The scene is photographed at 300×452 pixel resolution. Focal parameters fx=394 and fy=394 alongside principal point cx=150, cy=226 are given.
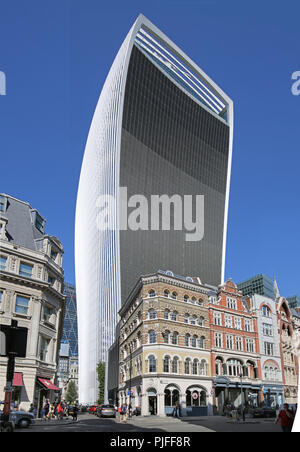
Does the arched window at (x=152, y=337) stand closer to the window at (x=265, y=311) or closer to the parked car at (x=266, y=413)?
the parked car at (x=266, y=413)

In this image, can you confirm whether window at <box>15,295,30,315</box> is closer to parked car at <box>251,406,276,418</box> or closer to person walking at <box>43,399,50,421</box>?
person walking at <box>43,399,50,421</box>

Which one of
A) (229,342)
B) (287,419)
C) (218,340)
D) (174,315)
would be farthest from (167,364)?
(287,419)

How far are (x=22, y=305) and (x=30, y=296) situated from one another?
1.34 meters

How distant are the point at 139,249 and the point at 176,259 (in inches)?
861

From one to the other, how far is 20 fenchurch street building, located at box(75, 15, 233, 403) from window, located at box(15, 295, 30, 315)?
7013cm

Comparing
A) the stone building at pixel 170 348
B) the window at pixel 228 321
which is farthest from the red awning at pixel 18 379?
the window at pixel 228 321

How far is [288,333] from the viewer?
8081cm

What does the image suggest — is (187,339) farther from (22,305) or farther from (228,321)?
(22,305)

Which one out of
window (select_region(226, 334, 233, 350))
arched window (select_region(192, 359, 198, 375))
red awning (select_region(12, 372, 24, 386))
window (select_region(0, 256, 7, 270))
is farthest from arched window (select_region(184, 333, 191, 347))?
window (select_region(0, 256, 7, 270))

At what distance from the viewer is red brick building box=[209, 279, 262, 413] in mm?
60812

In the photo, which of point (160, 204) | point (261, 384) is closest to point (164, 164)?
point (160, 204)

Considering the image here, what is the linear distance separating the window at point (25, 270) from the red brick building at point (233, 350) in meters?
30.6

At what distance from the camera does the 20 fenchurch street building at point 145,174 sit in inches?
4796

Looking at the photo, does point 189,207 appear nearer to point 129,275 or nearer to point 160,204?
point 160,204
